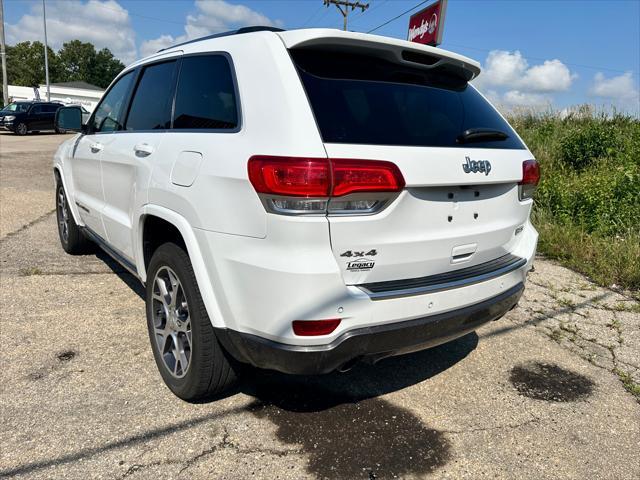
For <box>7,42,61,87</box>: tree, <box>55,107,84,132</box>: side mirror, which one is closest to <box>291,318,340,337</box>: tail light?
<box>55,107,84,132</box>: side mirror

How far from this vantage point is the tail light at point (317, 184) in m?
1.98

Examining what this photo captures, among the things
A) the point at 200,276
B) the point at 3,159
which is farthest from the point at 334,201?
the point at 3,159

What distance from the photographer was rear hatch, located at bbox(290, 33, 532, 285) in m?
2.11

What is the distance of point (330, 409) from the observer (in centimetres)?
277

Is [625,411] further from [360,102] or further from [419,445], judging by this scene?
[360,102]

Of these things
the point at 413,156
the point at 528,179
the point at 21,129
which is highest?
the point at 413,156

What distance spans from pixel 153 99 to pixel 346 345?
215 centimetres

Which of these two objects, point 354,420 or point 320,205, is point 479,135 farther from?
point 354,420

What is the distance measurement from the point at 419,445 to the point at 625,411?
4.36ft

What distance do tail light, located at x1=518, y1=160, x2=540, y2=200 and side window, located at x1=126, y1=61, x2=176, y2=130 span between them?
6.64ft

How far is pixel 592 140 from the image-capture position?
895 centimetres

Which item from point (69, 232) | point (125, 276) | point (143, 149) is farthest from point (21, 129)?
point (143, 149)

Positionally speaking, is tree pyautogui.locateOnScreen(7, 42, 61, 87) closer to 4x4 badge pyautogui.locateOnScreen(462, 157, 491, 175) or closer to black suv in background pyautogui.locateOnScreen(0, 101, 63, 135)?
black suv in background pyautogui.locateOnScreen(0, 101, 63, 135)

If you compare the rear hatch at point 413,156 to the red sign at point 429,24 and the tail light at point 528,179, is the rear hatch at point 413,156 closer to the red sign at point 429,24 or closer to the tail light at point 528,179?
the tail light at point 528,179
